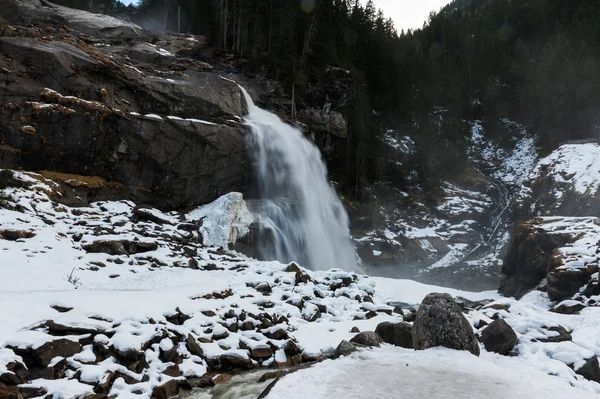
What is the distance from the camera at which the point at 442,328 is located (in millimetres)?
7859

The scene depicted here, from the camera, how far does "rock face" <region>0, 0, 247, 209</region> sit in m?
18.2

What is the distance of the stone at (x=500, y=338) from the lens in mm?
8336

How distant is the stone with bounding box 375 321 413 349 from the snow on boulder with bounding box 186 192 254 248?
10660mm

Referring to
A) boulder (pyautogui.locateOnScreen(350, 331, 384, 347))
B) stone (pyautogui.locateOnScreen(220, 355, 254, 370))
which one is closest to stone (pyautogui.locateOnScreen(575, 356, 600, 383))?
boulder (pyautogui.locateOnScreen(350, 331, 384, 347))

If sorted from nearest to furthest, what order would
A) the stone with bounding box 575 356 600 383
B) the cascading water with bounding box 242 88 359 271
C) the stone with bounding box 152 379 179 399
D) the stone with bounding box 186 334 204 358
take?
the stone with bounding box 152 379 179 399 < the stone with bounding box 575 356 600 383 < the stone with bounding box 186 334 204 358 < the cascading water with bounding box 242 88 359 271

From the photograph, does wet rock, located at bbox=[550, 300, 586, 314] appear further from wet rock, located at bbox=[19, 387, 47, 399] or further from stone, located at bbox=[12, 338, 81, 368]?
wet rock, located at bbox=[19, 387, 47, 399]

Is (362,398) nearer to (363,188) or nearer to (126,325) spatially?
(126,325)

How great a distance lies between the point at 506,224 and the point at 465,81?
34.8 m

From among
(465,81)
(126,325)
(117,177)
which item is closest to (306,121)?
(117,177)

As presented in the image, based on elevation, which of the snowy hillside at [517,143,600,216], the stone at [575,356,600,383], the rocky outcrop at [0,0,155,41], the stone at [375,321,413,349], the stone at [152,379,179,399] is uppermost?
the rocky outcrop at [0,0,155,41]

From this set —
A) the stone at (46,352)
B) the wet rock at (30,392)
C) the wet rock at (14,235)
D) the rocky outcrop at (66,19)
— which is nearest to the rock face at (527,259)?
the stone at (46,352)

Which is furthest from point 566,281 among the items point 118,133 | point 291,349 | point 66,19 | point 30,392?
point 66,19

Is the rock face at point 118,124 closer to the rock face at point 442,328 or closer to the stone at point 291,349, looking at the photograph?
the stone at point 291,349

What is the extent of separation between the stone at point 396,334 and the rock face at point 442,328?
24.2 inches
